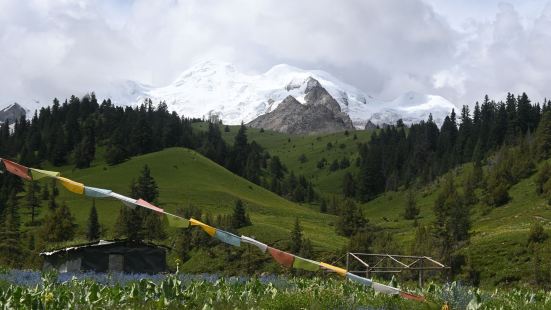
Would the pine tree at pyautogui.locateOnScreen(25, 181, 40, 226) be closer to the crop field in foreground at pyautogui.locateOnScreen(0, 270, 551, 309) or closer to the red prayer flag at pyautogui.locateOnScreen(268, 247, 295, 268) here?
the crop field in foreground at pyautogui.locateOnScreen(0, 270, 551, 309)

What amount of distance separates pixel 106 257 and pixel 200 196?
107 meters

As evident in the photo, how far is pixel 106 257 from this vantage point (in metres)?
55.0

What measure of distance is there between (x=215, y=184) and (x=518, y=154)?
261ft

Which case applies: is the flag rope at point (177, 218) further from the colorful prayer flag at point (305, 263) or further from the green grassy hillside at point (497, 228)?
the green grassy hillside at point (497, 228)

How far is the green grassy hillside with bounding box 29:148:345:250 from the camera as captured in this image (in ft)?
406

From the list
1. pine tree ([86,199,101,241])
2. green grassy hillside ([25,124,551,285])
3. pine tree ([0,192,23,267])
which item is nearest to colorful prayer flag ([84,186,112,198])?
green grassy hillside ([25,124,551,285])

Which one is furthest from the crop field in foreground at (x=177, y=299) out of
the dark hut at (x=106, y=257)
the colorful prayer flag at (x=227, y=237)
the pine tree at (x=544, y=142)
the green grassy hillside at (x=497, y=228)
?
the pine tree at (x=544, y=142)

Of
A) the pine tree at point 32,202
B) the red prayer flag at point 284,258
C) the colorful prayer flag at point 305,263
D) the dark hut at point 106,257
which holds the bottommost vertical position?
the dark hut at point 106,257

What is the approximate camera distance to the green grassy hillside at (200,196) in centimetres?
12368

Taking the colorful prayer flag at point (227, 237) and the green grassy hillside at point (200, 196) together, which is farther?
the green grassy hillside at point (200, 196)

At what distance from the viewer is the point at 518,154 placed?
145 m

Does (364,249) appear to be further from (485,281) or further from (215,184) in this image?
(215,184)

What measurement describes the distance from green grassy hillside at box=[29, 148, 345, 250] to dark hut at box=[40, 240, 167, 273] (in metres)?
48.7

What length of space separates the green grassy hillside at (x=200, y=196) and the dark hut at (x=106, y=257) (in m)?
48.7
